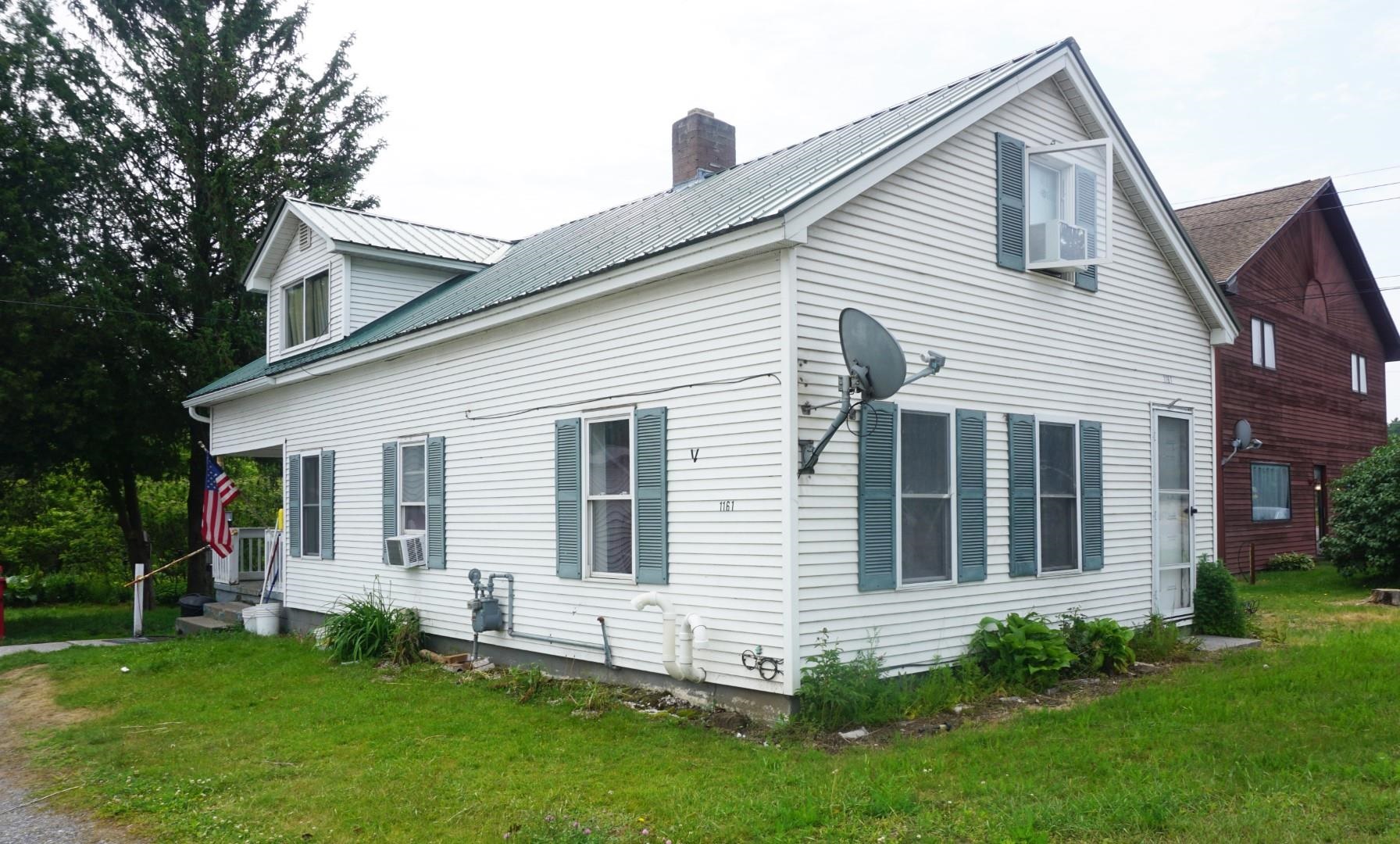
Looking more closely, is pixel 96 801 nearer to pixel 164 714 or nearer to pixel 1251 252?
pixel 164 714

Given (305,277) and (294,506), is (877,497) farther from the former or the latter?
(305,277)

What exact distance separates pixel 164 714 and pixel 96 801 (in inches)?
107

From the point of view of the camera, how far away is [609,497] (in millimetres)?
9195

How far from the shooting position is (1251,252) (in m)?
20.1

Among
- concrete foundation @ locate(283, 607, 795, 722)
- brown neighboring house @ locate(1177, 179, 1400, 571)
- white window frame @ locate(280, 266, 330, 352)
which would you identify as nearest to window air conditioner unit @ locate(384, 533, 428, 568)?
concrete foundation @ locate(283, 607, 795, 722)

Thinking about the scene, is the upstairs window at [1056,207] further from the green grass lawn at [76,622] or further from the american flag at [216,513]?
the green grass lawn at [76,622]

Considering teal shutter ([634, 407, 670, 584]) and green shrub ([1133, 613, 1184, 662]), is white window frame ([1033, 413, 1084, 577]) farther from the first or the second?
teal shutter ([634, 407, 670, 584])

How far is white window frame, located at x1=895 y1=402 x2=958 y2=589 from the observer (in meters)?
8.30

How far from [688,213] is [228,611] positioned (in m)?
10.2

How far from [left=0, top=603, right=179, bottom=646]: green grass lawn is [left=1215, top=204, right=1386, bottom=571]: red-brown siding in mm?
18990

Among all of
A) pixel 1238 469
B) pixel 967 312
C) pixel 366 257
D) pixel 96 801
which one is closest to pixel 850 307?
pixel 967 312

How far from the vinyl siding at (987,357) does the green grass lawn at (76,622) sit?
43.6 ft

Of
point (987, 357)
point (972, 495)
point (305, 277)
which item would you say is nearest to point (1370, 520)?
point (987, 357)

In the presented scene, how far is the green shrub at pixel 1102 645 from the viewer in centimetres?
Answer: 941
